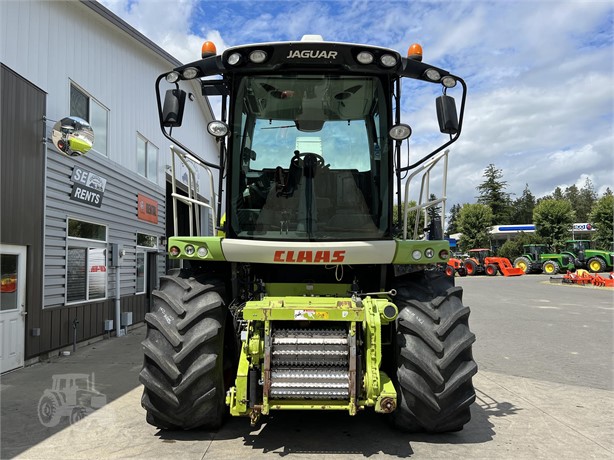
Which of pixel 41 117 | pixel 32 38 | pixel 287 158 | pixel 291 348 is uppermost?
pixel 32 38

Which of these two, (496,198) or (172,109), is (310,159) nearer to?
(172,109)

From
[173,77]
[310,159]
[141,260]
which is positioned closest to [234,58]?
[173,77]

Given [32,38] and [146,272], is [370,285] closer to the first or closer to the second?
[32,38]

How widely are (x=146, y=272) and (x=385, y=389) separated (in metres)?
11.1

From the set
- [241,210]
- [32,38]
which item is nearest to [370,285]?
[241,210]

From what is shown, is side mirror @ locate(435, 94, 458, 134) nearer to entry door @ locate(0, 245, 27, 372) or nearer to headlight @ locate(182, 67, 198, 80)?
headlight @ locate(182, 67, 198, 80)

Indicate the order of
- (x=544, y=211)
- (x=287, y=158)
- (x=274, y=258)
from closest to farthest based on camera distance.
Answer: (x=274, y=258)
(x=287, y=158)
(x=544, y=211)

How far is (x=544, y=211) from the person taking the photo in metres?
48.8

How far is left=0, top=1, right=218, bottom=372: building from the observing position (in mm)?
7266

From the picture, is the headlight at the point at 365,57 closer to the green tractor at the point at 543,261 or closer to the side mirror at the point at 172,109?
the side mirror at the point at 172,109

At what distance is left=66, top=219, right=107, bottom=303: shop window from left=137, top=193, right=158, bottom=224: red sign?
2.24 metres

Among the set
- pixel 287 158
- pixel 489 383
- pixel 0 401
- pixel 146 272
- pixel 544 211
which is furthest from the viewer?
pixel 544 211

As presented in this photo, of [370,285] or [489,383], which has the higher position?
[370,285]

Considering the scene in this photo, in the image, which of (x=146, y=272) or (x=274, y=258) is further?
(x=146, y=272)
